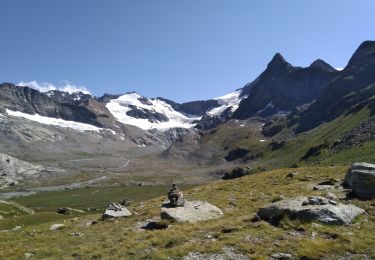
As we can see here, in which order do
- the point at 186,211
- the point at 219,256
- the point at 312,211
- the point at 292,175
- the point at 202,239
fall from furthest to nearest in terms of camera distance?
1. the point at 292,175
2. the point at 186,211
3. the point at 312,211
4. the point at 202,239
5. the point at 219,256

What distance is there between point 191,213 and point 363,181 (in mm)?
15049

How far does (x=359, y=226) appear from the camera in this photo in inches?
1129

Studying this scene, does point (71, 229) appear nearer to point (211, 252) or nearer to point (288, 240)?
point (211, 252)

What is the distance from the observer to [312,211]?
2984cm

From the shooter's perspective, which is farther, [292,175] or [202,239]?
[292,175]

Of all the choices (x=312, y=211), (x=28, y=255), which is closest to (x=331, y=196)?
(x=312, y=211)

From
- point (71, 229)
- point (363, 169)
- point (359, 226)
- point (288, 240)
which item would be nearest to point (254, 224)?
point (288, 240)

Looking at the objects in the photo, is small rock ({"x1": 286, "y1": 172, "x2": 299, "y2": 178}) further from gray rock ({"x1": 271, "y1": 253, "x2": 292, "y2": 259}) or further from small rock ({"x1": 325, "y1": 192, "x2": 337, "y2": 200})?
gray rock ({"x1": 271, "y1": 253, "x2": 292, "y2": 259})

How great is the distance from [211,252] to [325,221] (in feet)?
28.5

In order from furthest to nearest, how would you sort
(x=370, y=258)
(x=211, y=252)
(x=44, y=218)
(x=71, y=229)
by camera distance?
(x=44, y=218) < (x=71, y=229) < (x=211, y=252) < (x=370, y=258)

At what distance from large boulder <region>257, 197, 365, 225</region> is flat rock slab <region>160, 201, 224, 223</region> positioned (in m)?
4.81

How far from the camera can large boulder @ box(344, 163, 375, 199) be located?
1464 inches

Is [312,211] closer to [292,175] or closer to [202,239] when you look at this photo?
[202,239]

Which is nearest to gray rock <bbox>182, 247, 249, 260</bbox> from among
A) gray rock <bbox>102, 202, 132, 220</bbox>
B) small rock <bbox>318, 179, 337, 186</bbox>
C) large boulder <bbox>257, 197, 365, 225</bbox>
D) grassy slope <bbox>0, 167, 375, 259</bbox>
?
grassy slope <bbox>0, 167, 375, 259</bbox>
